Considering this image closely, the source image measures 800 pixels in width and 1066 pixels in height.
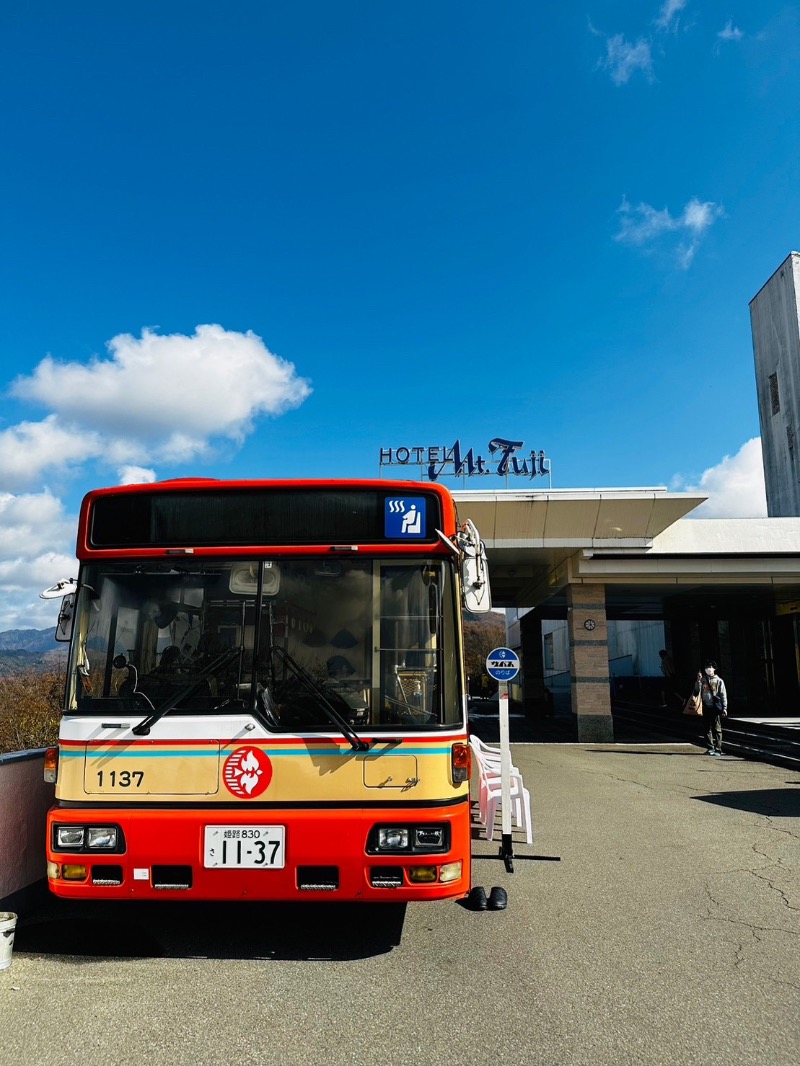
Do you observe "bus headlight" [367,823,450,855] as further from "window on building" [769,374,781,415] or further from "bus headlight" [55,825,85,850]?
"window on building" [769,374,781,415]

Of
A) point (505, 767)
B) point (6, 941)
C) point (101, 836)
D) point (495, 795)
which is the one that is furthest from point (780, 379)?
point (6, 941)

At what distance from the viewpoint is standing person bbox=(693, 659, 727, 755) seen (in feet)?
51.9

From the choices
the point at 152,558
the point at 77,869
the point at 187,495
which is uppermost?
the point at 187,495

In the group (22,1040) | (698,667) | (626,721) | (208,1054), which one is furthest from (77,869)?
(698,667)

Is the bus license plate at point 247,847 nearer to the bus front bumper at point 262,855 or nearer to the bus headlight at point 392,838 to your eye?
the bus front bumper at point 262,855

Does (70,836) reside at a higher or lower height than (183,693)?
lower

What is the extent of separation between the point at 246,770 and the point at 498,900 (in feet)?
8.30

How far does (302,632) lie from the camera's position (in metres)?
4.64

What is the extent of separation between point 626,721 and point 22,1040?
26.6 meters

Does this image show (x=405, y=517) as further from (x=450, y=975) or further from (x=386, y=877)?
(x=450, y=975)

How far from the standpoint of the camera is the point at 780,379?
1371 inches

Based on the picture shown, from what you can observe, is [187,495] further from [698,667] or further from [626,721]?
[698,667]

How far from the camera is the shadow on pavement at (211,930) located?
16.0 feet

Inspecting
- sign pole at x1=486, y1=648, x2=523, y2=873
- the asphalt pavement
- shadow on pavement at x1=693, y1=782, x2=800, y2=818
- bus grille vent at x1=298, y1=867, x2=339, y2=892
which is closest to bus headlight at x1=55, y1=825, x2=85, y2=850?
the asphalt pavement
